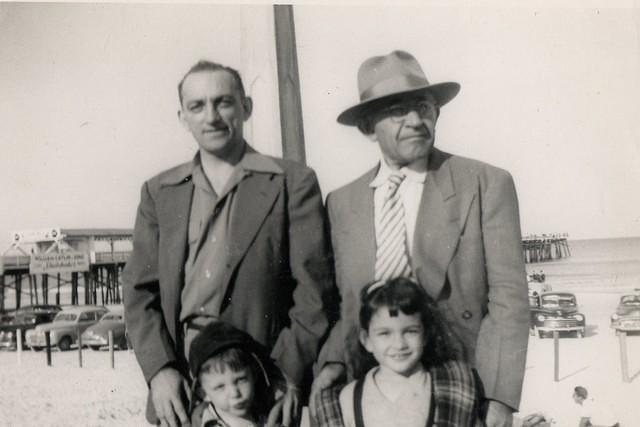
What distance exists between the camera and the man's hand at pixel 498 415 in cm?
217

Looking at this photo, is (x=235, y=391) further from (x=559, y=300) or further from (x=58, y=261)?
(x=559, y=300)

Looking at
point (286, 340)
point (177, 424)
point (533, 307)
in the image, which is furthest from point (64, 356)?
point (533, 307)

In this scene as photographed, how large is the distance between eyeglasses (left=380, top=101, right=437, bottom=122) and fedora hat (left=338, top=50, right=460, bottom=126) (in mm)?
51

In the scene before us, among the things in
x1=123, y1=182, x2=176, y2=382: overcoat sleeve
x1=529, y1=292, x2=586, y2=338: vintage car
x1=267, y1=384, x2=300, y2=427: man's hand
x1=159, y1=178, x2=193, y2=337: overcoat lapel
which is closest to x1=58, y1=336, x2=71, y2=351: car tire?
x1=123, y1=182, x2=176, y2=382: overcoat sleeve

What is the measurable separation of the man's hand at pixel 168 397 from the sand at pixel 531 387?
39 cm

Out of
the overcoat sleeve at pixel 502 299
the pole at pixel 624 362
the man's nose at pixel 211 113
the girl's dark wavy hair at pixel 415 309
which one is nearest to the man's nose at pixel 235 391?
the girl's dark wavy hair at pixel 415 309

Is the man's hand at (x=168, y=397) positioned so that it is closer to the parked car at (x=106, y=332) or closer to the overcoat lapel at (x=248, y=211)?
the overcoat lapel at (x=248, y=211)

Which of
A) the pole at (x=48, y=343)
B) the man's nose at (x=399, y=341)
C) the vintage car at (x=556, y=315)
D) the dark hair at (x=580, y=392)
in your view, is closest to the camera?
the man's nose at (x=399, y=341)

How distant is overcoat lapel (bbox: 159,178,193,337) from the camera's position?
2328 mm

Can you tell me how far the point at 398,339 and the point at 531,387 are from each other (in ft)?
3.06

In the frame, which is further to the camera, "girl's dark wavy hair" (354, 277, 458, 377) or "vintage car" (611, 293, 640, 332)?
"vintage car" (611, 293, 640, 332)

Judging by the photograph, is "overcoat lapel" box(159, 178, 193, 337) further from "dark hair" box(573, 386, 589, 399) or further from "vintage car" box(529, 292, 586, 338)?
"dark hair" box(573, 386, 589, 399)

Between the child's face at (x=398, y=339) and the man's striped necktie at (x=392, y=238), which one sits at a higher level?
the man's striped necktie at (x=392, y=238)

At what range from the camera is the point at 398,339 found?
2127 millimetres
